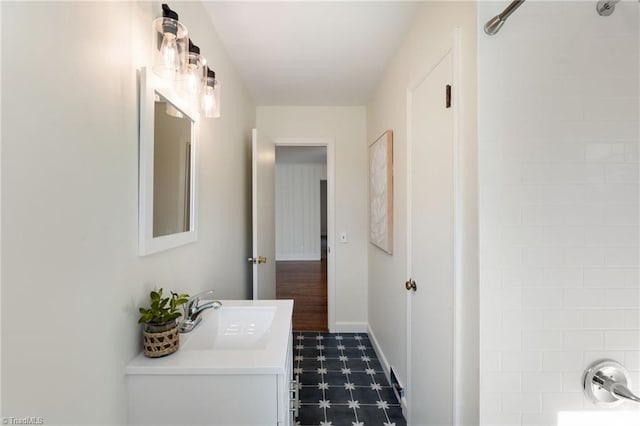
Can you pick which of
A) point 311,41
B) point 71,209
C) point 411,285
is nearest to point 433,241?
point 411,285

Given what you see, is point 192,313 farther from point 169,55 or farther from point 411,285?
point 411,285

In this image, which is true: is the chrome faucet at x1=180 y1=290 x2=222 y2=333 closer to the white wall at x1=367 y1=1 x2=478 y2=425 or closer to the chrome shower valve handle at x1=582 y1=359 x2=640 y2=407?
the white wall at x1=367 y1=1 x2=478 y2=425

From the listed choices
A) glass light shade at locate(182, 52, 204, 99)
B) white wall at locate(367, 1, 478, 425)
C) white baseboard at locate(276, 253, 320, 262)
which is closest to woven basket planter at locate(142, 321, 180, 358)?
glass light shade at locate(182, 52, 204, 99)

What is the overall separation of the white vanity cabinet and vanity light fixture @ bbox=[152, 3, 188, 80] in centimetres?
98

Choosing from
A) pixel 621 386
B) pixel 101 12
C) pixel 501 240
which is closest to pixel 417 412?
pixel 621 386

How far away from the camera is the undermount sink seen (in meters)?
1.27

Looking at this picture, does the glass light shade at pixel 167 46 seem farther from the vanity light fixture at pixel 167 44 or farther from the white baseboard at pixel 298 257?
the white baseboard at pixel 298 257

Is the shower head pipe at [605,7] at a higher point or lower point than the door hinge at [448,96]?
higher

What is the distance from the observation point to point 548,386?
3.35 feet

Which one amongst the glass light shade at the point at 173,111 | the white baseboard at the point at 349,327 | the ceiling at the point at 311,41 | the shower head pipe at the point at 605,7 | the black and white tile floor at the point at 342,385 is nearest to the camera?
the shower head pipe at the point at 605,7

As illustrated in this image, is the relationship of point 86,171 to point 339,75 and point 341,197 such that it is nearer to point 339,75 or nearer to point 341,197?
point 339,75

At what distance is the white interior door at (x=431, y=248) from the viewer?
1.23m

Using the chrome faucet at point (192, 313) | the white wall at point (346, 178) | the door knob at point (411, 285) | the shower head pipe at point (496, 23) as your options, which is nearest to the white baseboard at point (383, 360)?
the white wall at point (346, 178)

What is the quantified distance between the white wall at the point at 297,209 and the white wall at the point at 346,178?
3.90m
